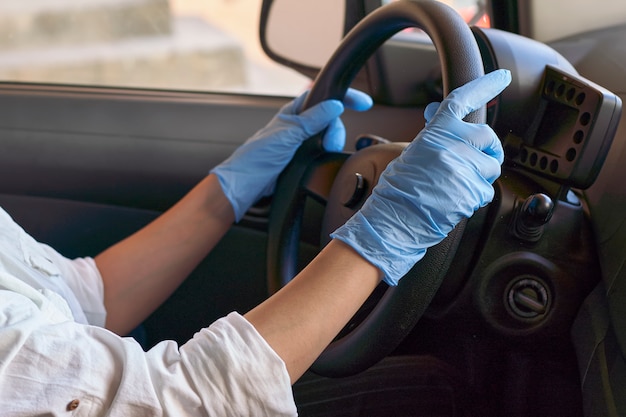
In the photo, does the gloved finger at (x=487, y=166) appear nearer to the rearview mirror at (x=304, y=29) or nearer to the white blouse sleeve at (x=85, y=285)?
the white blouse sleeve at (x=85, y=285)

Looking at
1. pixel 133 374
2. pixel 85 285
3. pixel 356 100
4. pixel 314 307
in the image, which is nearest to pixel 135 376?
pixel 133 374

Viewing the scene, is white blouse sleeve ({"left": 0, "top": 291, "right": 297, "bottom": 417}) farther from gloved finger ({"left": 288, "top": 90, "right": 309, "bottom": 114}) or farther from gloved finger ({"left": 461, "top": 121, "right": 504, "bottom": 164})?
gloved finger ({"left": 288, "top": 90, "right": 309, "bottom": 114})

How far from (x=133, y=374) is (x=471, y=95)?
0.46m

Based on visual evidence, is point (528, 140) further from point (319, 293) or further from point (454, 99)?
point (319, 293)

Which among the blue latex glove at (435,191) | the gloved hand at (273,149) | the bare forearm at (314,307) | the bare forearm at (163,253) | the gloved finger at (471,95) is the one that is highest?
the gloved finger at (471,95)

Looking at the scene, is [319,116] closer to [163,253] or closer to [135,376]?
[163,253]

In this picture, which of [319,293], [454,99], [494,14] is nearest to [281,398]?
[319,293]

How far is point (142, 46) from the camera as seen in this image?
6.85 ft

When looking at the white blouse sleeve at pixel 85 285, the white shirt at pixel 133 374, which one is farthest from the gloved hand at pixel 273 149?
the white shirt at pixel 133 374

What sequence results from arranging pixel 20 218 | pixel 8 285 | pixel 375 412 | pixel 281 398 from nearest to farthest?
pixel 281 398
pixel 8 285
pixel 375 412
pixel 20 218

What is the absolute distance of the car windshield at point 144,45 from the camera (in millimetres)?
1781

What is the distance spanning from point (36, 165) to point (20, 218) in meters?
0.11

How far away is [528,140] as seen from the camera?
1.03 m

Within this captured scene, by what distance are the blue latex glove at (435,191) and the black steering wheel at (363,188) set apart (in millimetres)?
17
